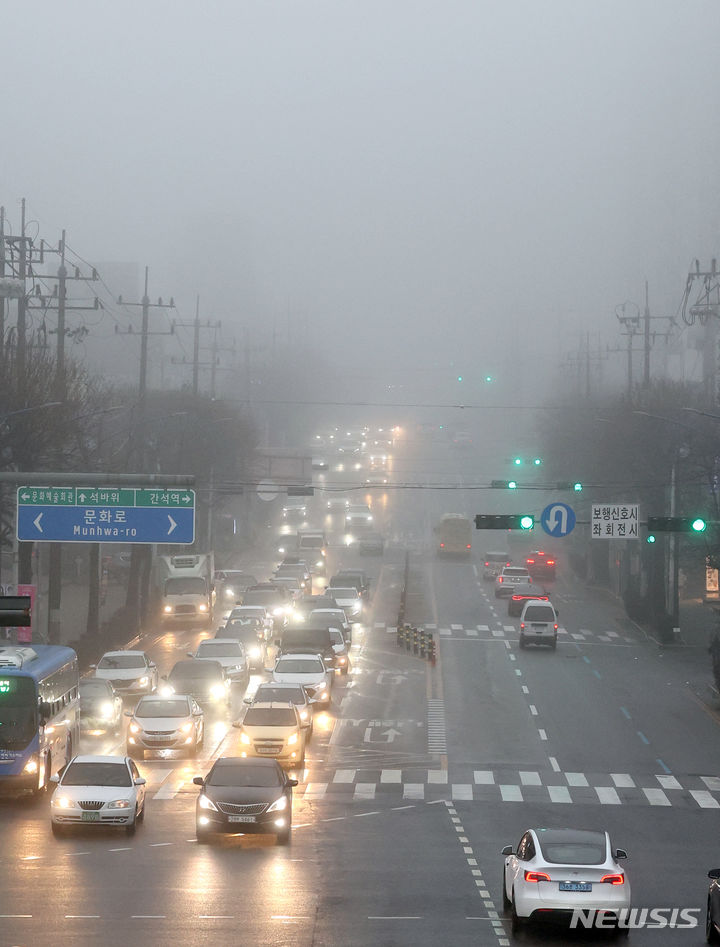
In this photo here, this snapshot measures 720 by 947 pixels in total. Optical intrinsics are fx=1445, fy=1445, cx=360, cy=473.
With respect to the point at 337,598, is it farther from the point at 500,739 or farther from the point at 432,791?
the point at 432,791

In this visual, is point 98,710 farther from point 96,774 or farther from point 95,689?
point 96,774

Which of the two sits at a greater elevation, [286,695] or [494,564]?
[494,564]

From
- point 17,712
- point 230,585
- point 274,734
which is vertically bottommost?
point 274,734

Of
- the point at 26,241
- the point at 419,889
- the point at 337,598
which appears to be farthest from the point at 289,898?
the point at 337,598

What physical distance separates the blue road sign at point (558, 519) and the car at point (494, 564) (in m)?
43.1

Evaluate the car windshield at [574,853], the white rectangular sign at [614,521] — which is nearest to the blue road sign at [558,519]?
the white rectangular sign at [614,521]

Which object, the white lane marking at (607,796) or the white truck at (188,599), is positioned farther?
the white truck at (188,599)

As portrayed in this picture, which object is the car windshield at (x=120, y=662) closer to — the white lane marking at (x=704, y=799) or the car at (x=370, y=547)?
the white lane marking at (x=704, y=799)

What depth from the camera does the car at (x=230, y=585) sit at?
80.7m

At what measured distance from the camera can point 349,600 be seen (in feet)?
236

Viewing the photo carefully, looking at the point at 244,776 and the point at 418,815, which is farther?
the point at 418,815

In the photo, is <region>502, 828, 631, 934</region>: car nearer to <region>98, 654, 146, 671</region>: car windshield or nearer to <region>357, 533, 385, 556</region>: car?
<region>98, 654, 146, 671</region>: car windshield

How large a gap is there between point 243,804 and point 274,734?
1017 centimetres

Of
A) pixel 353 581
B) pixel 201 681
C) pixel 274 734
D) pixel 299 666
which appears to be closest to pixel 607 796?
pixel 274 734
